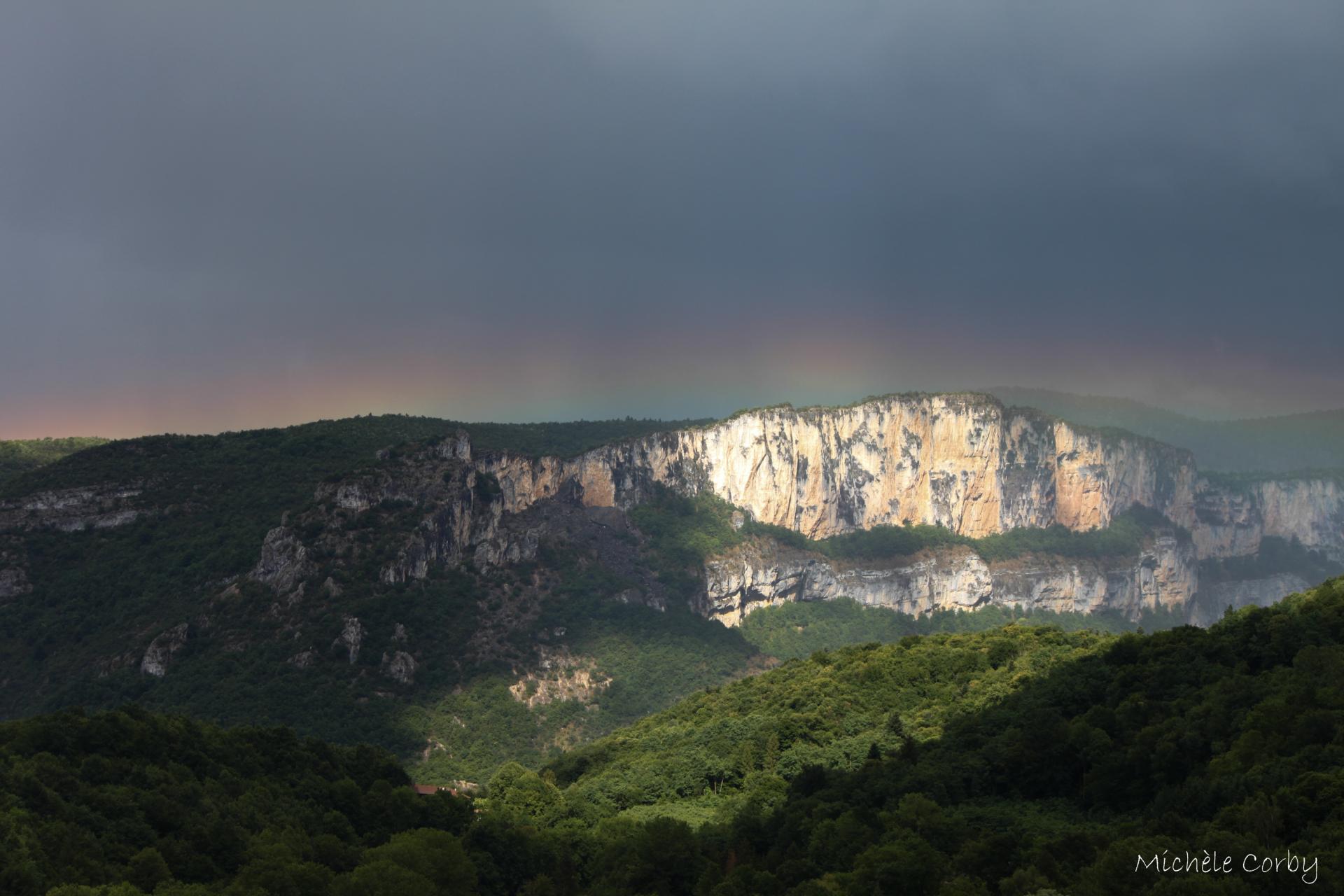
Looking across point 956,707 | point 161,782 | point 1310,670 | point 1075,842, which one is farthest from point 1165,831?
point 161,782

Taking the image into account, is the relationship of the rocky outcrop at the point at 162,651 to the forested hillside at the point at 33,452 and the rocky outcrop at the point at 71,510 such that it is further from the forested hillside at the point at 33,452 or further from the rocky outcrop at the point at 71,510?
the forested hillside at the point at 33,452

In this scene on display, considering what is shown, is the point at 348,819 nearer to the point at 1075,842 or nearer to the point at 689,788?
the point at 689,788

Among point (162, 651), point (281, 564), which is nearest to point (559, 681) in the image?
point (281, 564)

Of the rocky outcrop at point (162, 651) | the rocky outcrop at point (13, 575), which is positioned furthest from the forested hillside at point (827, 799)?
the rocky outcrop at point (13, 575)

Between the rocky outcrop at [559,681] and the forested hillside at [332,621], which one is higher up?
the forested hillside at [332,621]

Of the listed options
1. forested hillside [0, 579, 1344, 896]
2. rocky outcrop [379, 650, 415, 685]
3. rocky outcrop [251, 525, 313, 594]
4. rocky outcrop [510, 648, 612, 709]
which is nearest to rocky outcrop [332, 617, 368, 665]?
rocky outcrop [379, 650, 415, 685]
